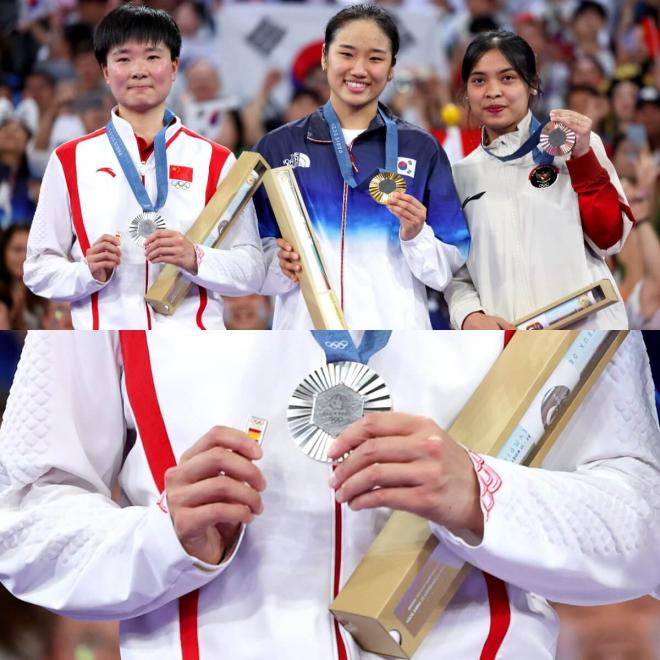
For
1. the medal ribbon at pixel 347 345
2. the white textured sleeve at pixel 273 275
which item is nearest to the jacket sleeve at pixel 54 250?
the white textured sleeve at pixel 273 275

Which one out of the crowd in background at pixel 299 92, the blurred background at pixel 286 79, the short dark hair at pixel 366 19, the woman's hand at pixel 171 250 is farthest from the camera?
the blurred background at pixel 286 79

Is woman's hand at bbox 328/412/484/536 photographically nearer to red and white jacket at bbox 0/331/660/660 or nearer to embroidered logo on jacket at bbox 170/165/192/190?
red and white jacket at bbox 0/331/660/660

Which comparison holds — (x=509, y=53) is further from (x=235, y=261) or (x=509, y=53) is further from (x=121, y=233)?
(x=121, y=233)

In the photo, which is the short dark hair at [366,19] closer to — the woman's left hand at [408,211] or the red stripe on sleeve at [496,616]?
the woman's left hand at [408,211]

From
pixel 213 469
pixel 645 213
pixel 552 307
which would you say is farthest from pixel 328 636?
pixel 645 213

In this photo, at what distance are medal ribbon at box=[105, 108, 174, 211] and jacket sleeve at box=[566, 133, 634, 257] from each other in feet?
2.96

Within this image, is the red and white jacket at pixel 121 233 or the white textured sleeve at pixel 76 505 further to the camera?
the red and white jacket at pixel 121 233

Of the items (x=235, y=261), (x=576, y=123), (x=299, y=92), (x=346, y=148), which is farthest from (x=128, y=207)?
(x=299, y=92)

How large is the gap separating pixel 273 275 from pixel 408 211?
1.09 feet

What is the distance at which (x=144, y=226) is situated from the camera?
6.93ft

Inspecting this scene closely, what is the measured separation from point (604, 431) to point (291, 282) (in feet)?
3.76

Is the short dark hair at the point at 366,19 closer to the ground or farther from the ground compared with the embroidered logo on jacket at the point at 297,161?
farther from the ground

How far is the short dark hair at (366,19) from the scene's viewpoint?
2328mm

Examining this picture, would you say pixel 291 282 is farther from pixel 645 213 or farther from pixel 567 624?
pixel 645 213
